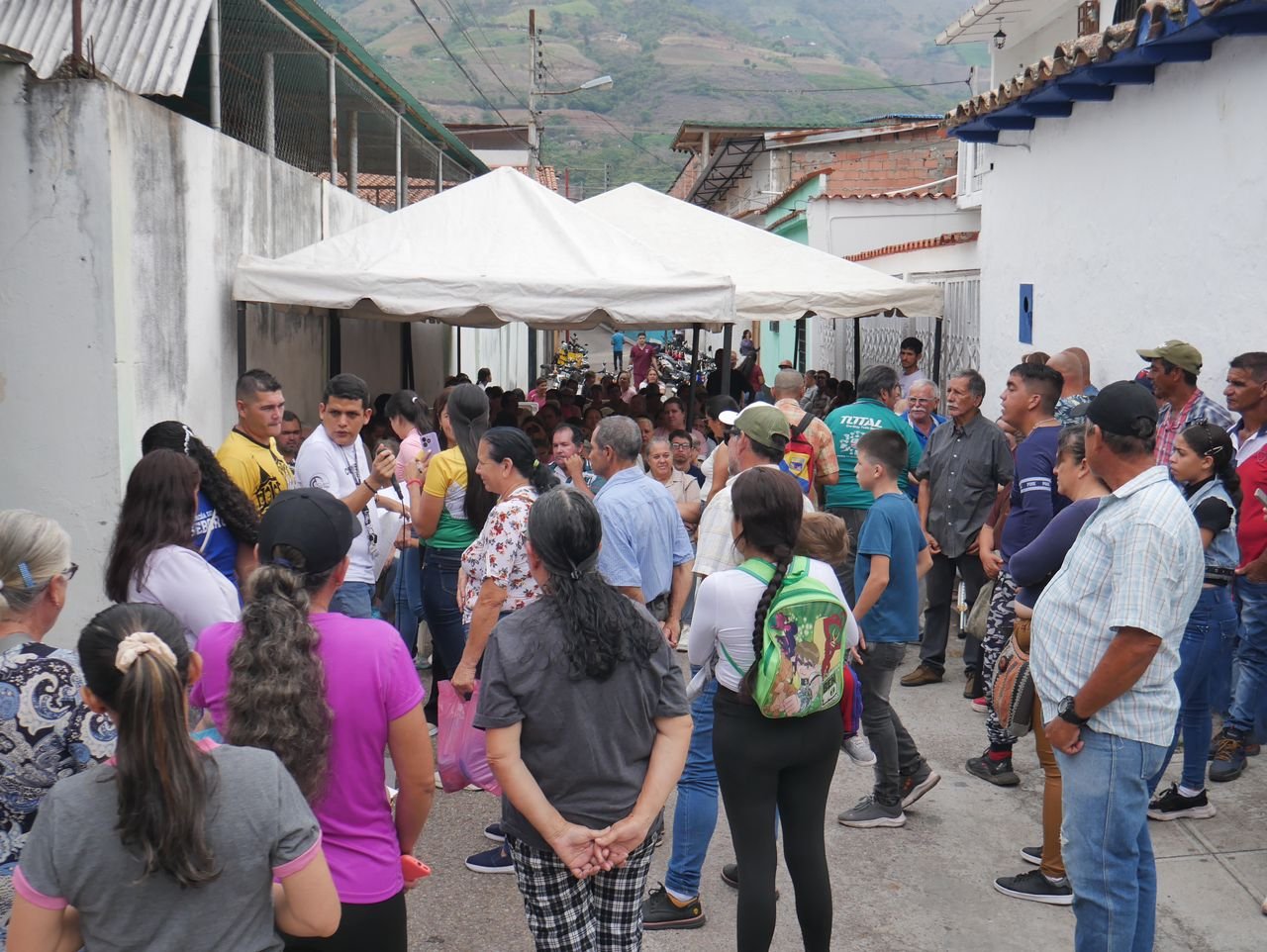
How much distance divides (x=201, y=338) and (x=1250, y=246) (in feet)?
20.9

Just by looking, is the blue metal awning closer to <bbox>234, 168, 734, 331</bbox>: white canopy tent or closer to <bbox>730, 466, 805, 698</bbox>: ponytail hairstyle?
<bbox>234, 168, 734, 331</bbox>: white canopy tent

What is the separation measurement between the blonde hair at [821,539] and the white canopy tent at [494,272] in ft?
15.0

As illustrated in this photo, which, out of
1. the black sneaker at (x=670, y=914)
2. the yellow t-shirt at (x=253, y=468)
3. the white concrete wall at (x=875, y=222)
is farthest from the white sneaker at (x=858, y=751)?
the white concrete wall at (x=875, y=222)

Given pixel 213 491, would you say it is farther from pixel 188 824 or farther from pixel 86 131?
pixel 86 131

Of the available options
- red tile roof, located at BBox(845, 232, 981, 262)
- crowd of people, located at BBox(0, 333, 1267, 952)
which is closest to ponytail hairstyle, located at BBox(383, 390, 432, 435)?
crowd of people, located at BBox(0, 333, 1267, 952)

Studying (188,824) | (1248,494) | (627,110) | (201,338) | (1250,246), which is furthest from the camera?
(627,110)

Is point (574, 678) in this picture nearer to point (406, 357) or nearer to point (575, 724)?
point (575, 724)

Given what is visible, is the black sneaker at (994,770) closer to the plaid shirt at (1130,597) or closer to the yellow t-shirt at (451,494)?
the plaid shirt at (1130,597)

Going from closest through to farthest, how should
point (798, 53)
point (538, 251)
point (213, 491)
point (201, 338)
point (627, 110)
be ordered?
point (213, 491) < point (201, 338) < point (538, 251) < point (627, 110) < point (798, 53)

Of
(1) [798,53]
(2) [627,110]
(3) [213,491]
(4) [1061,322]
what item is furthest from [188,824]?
(1) [798,53]

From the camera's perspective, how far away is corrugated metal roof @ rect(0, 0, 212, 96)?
6383 mm

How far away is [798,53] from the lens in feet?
431

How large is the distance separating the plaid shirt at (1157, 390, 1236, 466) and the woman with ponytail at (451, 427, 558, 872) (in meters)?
3.23

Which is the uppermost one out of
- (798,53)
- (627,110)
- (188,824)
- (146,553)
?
(798,53)
